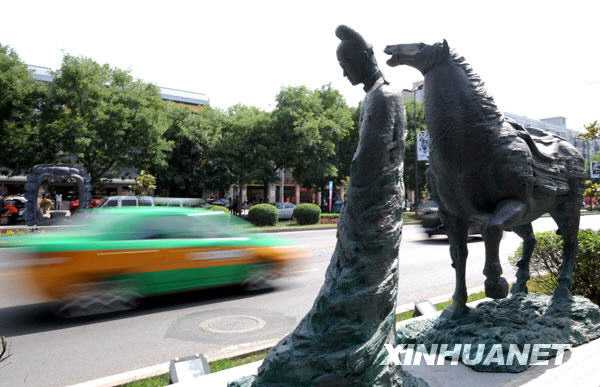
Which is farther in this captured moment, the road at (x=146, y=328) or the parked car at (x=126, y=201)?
the parked car at (x=126, y=201)

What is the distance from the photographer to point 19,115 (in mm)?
25203

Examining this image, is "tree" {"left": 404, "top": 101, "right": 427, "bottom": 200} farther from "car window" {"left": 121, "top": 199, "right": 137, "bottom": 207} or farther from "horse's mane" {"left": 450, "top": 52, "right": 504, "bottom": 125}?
"horse's mane" {"left": 450, "top": 52, "right": 504, "bottom": 125}

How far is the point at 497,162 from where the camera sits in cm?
376

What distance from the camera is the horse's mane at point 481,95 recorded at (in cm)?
376

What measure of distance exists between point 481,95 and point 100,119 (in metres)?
25.3

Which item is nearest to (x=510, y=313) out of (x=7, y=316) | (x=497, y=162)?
(x=497, y=162)

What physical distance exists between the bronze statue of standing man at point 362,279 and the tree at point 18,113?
85.9ft

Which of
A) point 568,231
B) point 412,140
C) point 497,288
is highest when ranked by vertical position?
point 412,140

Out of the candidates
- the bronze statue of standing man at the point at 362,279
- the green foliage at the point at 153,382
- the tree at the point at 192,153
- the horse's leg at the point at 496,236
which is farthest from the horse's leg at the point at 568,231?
the tree at the point at 192,153

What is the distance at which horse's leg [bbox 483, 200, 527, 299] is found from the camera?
3.70 m

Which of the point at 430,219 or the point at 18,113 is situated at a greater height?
the point at 18,113

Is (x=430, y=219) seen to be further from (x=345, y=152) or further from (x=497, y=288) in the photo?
(x=345, y=152)

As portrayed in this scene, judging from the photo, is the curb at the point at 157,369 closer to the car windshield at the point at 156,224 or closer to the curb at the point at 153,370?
the curb at the point at 153,370

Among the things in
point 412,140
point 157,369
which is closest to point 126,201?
point 157,369
